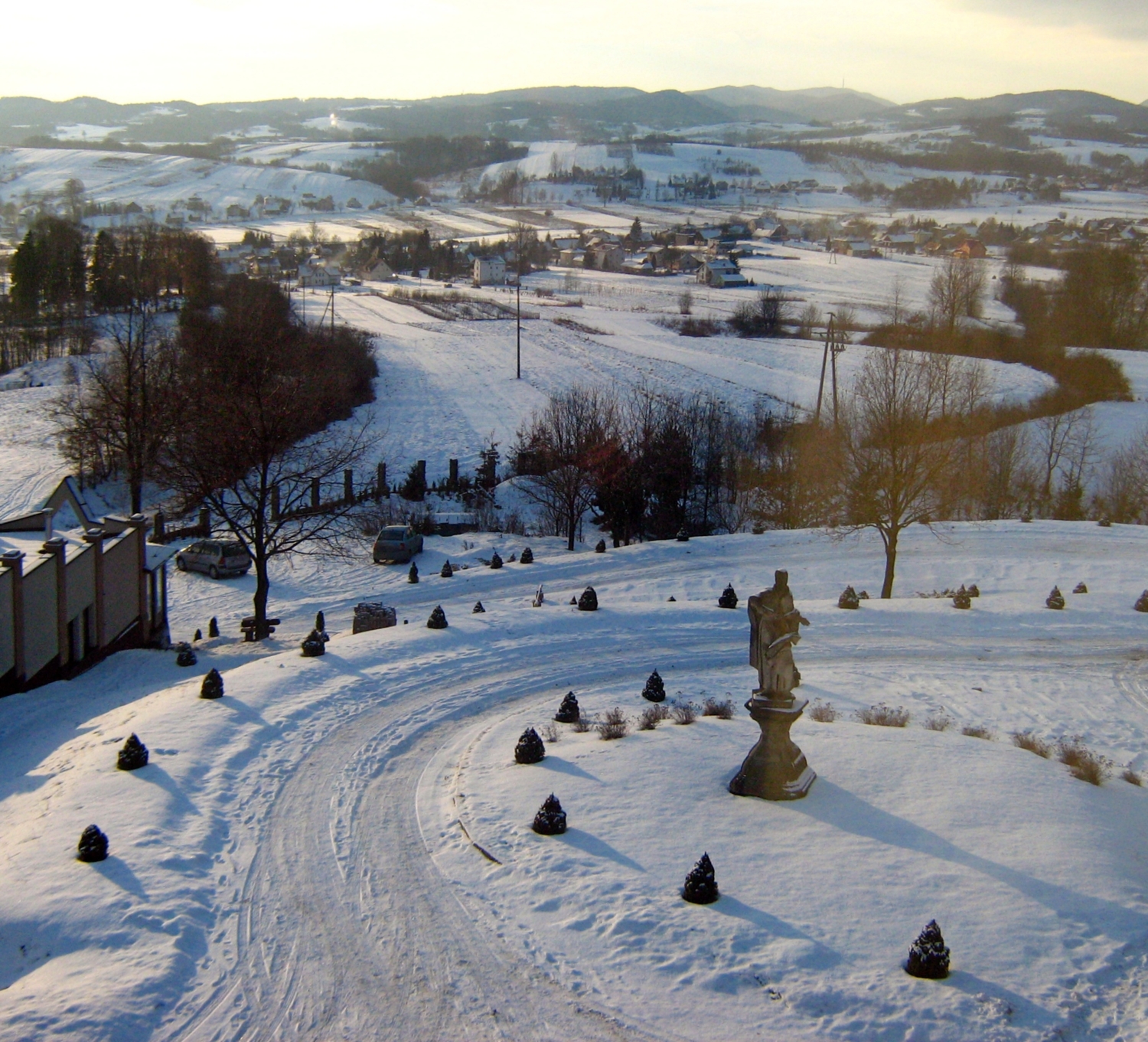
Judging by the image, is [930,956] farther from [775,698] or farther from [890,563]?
[890,563]

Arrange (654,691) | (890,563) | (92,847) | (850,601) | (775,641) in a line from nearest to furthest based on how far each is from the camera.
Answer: (92,847)
(775,641)
(654,691)
(850,601)
(890,563)

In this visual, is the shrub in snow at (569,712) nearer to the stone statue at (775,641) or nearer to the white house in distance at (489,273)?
the stone statue at (775,641)

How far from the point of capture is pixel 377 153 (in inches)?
7564

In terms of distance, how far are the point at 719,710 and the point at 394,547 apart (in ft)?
48.6

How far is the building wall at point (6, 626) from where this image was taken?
15.2 metres

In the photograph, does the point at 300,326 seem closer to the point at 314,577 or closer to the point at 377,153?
the point at 314,577

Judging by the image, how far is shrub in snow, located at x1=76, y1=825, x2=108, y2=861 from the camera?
8.53 m

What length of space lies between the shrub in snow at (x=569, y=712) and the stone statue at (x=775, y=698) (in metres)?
3.47

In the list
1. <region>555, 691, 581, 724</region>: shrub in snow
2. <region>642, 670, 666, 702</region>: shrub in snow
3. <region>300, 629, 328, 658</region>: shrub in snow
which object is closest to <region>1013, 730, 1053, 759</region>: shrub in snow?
<region>642, 670, 666, 702</region>: shrub in snow

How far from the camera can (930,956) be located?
6852mm

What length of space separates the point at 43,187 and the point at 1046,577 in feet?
514

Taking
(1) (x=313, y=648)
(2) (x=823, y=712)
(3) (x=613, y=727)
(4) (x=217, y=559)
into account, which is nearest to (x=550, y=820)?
(3) (x=613, y=727)

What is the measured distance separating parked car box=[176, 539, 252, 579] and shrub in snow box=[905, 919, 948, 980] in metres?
21.6

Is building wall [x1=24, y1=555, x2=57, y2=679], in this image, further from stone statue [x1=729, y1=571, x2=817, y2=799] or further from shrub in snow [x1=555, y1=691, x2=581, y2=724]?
stone statue [x1=729, y1=571, x2=817, y2=799]
